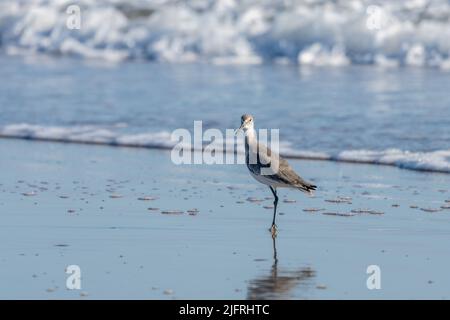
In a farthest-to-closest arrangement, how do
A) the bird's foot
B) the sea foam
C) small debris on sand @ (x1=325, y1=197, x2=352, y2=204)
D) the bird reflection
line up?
the sea foam < small debris on sand @ (x1=325, y1=197, x2=352, y2=204) < the bird's foot < the bird reflection

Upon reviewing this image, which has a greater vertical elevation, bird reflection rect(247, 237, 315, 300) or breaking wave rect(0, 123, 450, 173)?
breaking wave rect(0, 123, 450, 173)

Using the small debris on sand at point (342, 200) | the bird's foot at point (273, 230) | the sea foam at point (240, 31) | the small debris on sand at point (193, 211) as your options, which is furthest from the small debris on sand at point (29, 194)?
the sea foam at point (240, 31)

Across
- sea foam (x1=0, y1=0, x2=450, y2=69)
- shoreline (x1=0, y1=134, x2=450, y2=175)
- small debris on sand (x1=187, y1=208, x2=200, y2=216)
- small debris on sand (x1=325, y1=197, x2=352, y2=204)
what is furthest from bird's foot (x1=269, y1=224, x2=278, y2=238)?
sea foam (x1=0, y1=0, x2=450, y2=69)

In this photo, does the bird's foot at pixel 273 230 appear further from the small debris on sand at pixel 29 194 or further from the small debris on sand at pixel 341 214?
the small debris on sand at pixel 29 194

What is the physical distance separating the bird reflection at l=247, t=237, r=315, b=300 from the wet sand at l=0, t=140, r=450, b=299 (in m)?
0.01

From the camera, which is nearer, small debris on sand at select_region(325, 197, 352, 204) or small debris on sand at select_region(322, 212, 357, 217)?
small debris on sand at select_region(322, 212, 357, 217)

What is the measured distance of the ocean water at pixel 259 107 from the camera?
46.3 ft

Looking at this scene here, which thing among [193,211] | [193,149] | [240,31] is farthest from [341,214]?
[240,31]

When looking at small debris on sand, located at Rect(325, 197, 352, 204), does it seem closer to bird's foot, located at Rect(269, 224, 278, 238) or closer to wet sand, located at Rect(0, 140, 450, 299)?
wet sand, located at Rect(0, 140, 450, 299)

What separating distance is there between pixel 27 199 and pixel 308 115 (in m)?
6.10

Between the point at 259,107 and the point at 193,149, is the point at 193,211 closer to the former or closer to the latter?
the point at 193,149

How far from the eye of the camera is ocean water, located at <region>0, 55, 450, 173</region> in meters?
14.1

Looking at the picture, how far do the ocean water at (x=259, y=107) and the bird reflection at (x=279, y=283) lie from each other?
16.2ft

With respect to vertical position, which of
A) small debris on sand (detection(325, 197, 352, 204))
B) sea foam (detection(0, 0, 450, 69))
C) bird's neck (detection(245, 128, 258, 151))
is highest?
sea foam (detection(0, 0, 450, 69))
